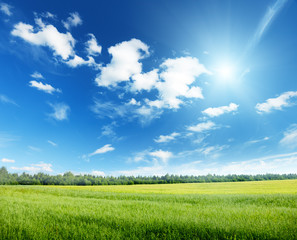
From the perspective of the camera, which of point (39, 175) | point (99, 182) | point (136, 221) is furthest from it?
point (39, 175)

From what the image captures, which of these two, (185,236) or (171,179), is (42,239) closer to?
(185,236)

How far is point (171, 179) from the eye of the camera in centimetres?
10050

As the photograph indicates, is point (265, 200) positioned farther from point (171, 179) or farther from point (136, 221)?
point (171, 179)

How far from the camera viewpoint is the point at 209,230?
5184mm

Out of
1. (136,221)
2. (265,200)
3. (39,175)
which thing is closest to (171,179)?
(39,175)

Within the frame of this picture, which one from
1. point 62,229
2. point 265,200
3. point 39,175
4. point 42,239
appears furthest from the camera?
point 39,175

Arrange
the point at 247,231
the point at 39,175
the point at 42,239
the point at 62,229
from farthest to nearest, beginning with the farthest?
the point at 39,175 < the point at 62,229 < the point at 247,231 < the point at 42,239

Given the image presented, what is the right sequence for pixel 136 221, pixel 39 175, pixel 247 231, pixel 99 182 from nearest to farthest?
pixel 247 231 → pixel 136 221 → pixel 99 182 → pixel 39 175

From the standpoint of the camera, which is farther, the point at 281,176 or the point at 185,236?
the point at 281,176

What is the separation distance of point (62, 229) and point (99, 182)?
99607 mm

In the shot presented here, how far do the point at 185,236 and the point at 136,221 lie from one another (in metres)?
1.76

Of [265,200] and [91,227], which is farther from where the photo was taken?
[265,200]

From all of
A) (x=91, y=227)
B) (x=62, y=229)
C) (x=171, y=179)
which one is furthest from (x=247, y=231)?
(x=171, y=179)

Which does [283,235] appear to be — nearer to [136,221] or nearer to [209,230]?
[209,230]
